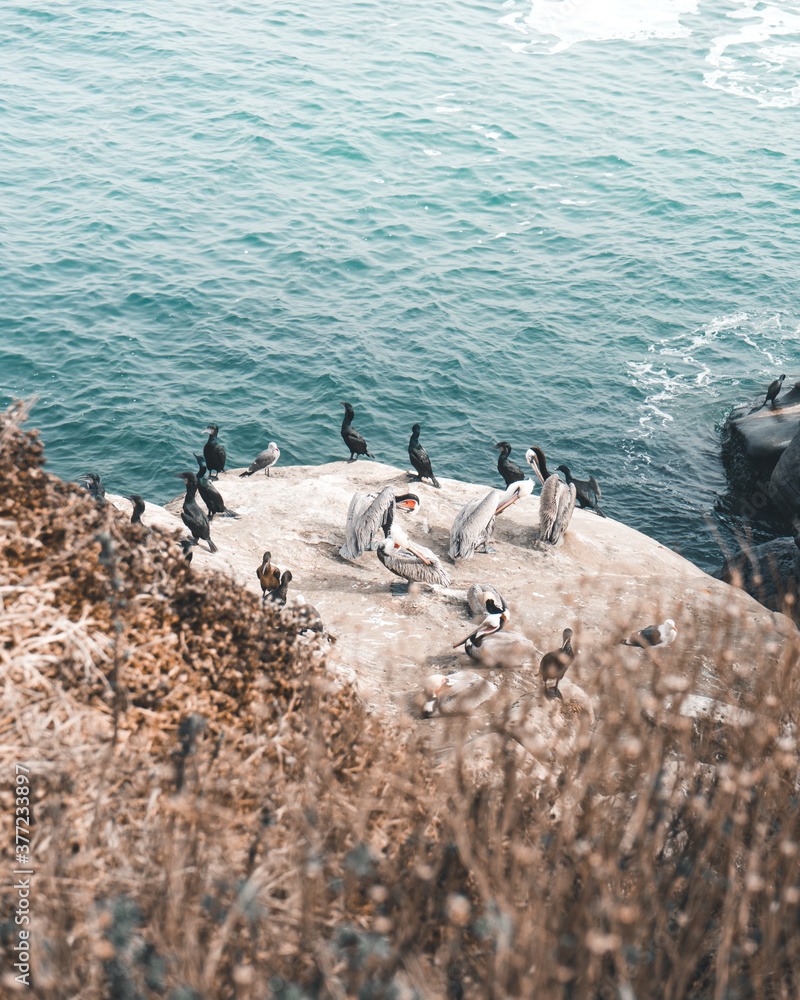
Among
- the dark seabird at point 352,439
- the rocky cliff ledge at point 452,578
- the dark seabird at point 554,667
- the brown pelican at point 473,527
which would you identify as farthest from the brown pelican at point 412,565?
the dark seabird at point 352,439

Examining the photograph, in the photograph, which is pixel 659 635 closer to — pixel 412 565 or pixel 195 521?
pixel 412 565

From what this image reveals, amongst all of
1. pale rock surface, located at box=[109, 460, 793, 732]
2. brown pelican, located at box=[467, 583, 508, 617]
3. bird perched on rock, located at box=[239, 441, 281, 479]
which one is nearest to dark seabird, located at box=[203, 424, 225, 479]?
pale rock surface, located at box=[109, 460, 793, 732]

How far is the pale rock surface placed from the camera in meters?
7.67

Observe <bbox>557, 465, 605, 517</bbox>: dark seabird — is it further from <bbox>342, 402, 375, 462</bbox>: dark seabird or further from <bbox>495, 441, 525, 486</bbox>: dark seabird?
<bbox>342, 402, 375, 462</bbox>: dark seabird

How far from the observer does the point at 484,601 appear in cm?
920

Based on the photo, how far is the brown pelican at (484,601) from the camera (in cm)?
885

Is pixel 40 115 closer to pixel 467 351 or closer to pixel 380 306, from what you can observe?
pixel 380 306

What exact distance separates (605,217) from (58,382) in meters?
22.3

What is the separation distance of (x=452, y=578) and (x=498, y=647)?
11.1 ft

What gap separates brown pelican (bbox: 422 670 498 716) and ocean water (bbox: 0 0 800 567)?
11393 millimetres

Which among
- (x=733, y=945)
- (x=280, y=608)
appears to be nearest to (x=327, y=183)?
(x=280, y=608)

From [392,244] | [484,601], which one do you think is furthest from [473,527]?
[392,244]

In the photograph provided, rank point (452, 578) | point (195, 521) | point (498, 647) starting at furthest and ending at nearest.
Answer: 1. point (452, 578)
2. point (195, 521)
3. point (498, 647)

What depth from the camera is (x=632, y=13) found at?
177 feet
